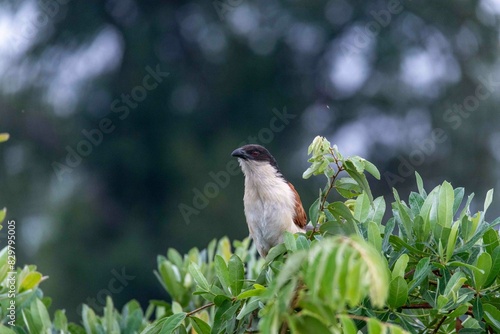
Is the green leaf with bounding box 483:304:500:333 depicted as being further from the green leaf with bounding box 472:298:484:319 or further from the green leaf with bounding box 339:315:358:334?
the green leaf with bounding box 339:315:358:334

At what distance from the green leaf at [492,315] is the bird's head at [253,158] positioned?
245 centimetres

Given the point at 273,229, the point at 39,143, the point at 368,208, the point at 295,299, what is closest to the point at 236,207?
the point at 39,143

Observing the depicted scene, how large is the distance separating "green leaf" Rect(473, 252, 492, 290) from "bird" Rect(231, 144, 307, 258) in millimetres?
1937

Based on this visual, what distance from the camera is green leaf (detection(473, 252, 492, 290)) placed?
2.17 metres

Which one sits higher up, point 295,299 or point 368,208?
point 295,299

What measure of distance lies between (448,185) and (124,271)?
12219 millimetres

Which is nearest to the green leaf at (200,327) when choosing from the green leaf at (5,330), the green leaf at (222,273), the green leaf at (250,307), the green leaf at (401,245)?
the green leaf at (222,273)

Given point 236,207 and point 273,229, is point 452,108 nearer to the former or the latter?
→ point 236,207

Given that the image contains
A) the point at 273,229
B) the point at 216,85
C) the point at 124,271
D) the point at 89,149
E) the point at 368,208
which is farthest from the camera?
the point at 216,85

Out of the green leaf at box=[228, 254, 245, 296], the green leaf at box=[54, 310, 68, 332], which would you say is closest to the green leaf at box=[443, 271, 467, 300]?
the green leaf at box=[228, 254, 245, 296]

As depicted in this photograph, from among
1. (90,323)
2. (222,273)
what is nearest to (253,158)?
(90,323)

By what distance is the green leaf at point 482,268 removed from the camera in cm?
217

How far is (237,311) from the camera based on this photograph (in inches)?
96.3

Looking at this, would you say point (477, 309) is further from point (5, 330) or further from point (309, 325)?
point (5, 330)
